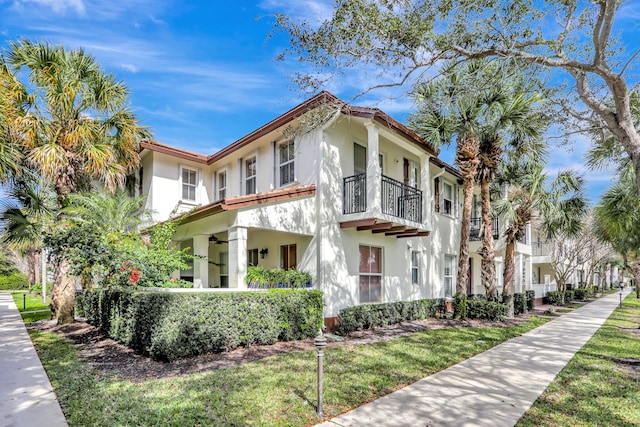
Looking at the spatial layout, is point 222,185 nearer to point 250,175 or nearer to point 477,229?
point 250,175

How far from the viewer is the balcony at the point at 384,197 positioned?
41.3 ft

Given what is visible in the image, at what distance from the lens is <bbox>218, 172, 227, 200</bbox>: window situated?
56.1 ft

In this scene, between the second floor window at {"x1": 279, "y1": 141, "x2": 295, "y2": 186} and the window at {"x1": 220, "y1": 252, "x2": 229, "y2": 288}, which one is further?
the window at {"x1": 220, "y1": 252, "x2": 229, "y2": 288}

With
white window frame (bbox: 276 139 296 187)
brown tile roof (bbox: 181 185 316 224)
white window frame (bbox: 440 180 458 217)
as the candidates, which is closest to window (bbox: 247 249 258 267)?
white window frame (bbox: 276 139 296 187)

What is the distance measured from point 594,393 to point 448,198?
1383 centimetres

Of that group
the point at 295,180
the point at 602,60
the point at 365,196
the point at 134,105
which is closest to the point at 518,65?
the point at 602,60

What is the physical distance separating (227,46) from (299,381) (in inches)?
419

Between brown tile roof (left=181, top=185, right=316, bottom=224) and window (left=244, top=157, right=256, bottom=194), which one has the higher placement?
window (left=244, top=157, right=256, bottom=194)

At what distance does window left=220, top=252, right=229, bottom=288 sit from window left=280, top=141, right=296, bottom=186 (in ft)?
14.5

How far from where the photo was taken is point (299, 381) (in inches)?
267

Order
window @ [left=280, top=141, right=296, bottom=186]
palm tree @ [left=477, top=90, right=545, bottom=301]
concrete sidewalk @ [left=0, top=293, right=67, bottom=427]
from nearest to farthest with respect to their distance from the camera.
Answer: concrete sidewalk @ [left=0, top=293, right=67, bottom=427] → window @ [left=280, top=141, right=296, bottom=186] → palm tree @ [left=477, top=90, right=545, bottom=301]

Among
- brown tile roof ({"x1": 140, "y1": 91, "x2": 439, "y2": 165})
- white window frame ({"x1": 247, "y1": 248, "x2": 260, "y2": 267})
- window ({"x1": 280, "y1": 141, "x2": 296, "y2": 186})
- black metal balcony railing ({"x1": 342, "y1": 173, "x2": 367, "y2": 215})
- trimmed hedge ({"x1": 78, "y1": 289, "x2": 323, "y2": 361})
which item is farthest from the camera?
white window frame ({"x1": 247, "y1": 248, "x2": 260, "y2": 267})

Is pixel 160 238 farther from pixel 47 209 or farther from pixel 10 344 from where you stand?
pixel 47 209

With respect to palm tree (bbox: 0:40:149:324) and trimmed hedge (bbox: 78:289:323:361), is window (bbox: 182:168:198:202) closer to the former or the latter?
palm tree (bbox: 0:40:149:324)
